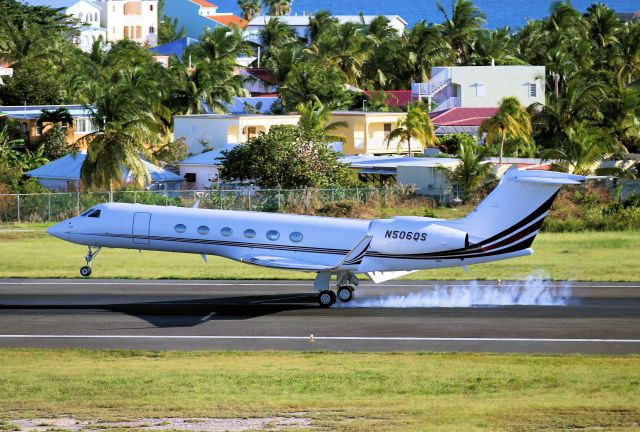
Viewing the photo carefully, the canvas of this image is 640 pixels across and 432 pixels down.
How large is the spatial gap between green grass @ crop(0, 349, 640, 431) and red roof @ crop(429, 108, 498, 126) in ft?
247

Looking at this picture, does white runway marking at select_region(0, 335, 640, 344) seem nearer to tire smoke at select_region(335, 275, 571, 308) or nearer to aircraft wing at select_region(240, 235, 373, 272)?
aircraft wing at select_region(240, 235, 373, 272)

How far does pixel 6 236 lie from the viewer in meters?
57.3

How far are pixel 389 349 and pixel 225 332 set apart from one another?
199 inches

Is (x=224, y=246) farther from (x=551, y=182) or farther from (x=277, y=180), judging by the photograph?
(x=277, y=180)

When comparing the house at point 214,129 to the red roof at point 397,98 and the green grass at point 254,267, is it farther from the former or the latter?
the green grass at point 254,267

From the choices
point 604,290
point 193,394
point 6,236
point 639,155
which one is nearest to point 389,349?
point 193,394

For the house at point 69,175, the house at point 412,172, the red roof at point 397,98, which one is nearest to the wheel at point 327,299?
the house at point 412,172

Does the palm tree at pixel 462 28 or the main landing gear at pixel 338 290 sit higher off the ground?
the palm tree at pixel 462 28

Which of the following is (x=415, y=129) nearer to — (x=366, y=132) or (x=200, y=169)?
(x=366, y=132)

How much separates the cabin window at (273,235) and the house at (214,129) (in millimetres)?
50221

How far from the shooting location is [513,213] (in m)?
35.7

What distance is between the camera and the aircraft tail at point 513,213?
3550cm

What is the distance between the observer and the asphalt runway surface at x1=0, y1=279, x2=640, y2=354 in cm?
3183

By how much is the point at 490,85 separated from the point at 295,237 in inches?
3015
